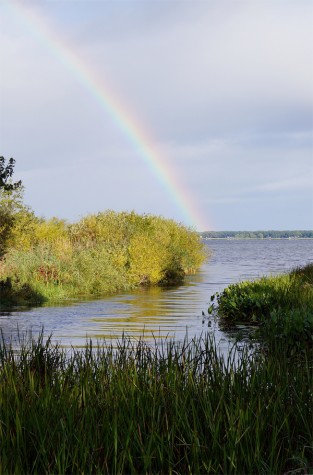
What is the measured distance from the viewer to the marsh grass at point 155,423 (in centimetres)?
500

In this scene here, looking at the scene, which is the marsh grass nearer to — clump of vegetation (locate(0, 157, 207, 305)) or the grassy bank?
clump of vegetation (locate(0, 157, 207, 305))

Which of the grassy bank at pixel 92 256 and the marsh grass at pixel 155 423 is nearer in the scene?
the marsh grass at pixel 155 423

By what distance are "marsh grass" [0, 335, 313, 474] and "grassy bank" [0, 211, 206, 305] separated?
1817 centimetres

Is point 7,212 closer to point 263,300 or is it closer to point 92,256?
point 92,256

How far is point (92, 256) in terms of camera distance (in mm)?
32656

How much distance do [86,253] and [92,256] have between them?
99 cm

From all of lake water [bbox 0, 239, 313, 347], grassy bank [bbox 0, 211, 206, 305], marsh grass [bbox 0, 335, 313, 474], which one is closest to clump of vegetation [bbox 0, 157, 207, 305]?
grassy bank [bbox 0, 211, 206, 305]

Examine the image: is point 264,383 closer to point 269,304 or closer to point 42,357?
point 42,357

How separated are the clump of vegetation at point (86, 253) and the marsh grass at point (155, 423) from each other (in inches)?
521

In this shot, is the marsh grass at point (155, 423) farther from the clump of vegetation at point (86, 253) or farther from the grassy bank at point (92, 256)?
the grassy bank at point (92, 256)

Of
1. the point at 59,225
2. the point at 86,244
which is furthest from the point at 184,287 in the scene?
the point at 59,225

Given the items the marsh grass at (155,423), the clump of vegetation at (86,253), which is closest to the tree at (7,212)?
the clump of vegetation at (86,253)

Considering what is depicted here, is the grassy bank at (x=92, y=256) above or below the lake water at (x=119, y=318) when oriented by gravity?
above

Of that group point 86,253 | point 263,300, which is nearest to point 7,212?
point 86,253
